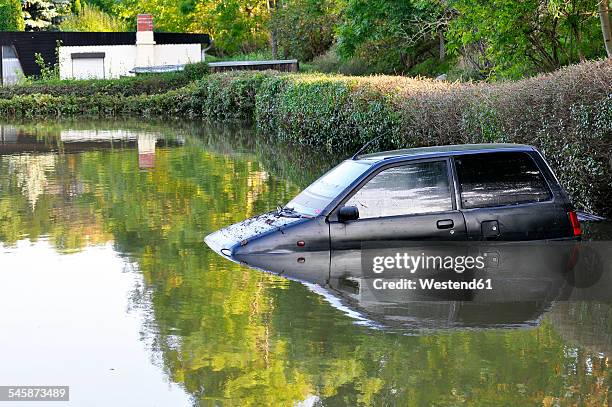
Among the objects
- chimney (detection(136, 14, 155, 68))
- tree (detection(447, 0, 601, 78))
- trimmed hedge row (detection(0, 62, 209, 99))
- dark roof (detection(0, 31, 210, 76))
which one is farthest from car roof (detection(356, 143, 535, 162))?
dark roof (detection(0, 31, 210, 76))

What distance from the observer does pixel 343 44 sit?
147 feet

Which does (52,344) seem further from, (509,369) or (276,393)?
(509,369)

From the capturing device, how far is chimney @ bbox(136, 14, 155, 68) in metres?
62.2

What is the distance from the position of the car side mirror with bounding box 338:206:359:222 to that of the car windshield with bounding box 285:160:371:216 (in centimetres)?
30

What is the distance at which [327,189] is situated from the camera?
39.2ft

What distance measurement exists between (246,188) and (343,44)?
25249mm

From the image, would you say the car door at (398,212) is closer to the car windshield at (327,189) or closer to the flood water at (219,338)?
the car windshield at (327,189)

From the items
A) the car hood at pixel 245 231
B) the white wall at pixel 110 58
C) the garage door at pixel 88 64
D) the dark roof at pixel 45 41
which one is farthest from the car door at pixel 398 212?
the garage door at pixel 88 64

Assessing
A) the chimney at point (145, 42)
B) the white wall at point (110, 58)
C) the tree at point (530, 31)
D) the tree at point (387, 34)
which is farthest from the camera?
the chimney at point (145, 42)

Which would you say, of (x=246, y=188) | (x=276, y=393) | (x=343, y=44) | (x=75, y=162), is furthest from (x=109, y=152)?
(x=276, y=393)

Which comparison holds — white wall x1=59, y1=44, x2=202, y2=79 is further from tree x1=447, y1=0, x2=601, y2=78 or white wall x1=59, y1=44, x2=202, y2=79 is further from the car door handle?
the car door handle

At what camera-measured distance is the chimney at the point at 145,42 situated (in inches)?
2447

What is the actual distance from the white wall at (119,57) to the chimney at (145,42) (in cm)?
21

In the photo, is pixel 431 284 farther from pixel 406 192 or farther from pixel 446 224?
pixel 406 192
